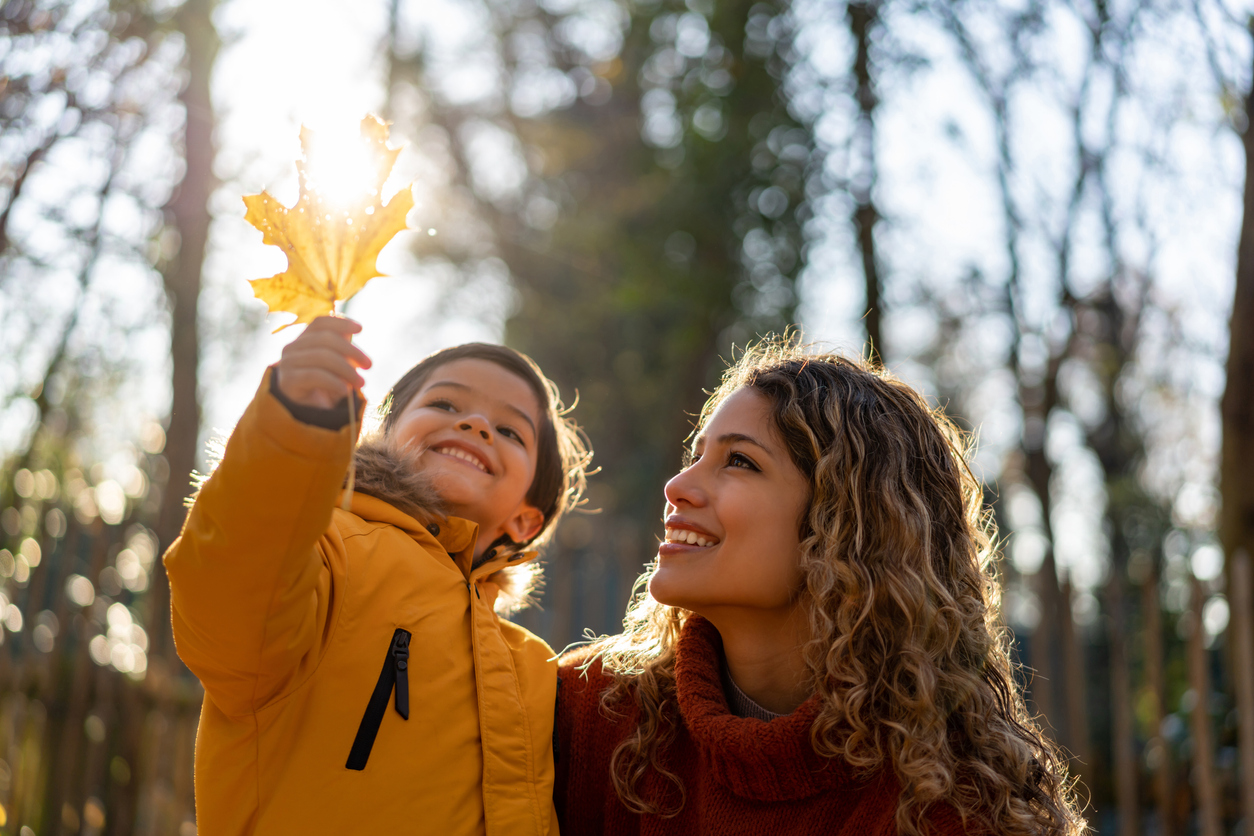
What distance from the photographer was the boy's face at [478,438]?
2.36 metres

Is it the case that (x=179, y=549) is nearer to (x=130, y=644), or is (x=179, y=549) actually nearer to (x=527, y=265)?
(x=130, y=644)

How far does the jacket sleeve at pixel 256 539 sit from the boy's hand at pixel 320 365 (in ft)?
0.12

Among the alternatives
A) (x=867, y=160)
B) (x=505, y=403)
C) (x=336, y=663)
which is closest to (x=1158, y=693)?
(x=867, y=160)

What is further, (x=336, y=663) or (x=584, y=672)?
(x=584, y=672)

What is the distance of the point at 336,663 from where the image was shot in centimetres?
182

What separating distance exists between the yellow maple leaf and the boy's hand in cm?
11

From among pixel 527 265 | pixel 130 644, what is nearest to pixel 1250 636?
pixel 130 644

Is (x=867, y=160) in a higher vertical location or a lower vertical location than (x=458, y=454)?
higher

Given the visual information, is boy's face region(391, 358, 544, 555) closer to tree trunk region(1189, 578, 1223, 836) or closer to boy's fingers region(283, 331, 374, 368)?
boy's fingers region(283, 331, 374, 368)

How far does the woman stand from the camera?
1.97 meters

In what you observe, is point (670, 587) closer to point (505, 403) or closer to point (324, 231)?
point (505, 403)

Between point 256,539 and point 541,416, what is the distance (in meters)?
1.40

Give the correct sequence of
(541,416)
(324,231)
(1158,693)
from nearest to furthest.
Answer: (324,231)
(541,416)
(1158,693)

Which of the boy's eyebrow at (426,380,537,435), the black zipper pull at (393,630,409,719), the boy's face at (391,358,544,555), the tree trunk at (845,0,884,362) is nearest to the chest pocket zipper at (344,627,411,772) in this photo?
the black zipper pull at (393,630,409,719)
